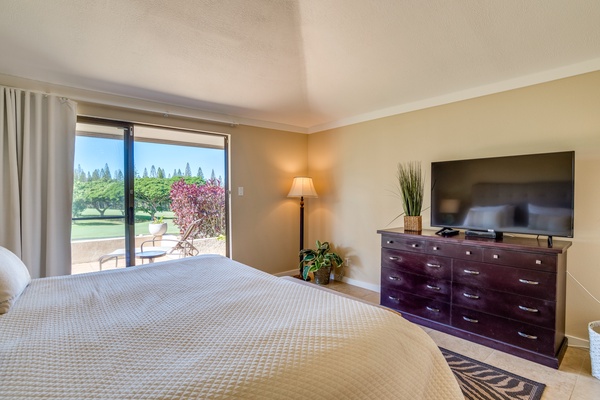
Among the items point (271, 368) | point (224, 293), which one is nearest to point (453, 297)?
point (224, 293)

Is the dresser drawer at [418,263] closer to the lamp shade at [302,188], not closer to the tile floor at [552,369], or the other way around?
the tile floor at [552,369]

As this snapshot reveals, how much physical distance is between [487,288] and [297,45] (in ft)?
7.98

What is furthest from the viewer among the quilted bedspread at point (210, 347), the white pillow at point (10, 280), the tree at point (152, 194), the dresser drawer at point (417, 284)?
the tree at point (152, 194)

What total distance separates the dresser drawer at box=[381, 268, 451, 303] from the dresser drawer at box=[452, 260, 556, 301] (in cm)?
15

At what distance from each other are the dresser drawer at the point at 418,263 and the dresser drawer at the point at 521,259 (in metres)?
0.32

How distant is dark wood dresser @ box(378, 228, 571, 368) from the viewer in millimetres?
2115

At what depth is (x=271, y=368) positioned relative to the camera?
86 cm

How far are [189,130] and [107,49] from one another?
141cm

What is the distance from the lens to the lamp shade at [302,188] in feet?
13.4

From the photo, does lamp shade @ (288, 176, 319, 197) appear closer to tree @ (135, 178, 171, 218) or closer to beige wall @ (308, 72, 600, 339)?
beige wall @ (308, 72, 600, 339)

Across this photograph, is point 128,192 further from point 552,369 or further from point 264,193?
point 552,369

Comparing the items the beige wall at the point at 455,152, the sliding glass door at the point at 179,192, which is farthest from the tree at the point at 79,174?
the beige wall at the point at 455,152

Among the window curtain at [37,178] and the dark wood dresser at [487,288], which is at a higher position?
the window curtain at [37,178]

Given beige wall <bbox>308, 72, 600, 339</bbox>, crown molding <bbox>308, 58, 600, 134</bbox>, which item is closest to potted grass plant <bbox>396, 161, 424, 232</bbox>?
beige wall <bbox>308, 72, 600, 339</bbox>
